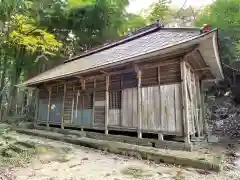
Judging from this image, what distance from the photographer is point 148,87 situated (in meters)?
7.54

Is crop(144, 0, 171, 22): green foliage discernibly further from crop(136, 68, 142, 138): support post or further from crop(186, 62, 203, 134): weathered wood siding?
crop(136, 68, 142, 138): support post

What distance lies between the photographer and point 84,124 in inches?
387

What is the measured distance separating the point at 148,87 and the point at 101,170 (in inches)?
134

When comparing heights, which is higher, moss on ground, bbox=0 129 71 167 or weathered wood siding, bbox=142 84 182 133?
weathered wood siding, bbox=142 84 182 133

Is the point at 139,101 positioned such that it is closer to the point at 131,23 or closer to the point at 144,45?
the point at 144,45

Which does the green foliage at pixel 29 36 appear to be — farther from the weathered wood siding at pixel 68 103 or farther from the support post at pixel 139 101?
the support post at pixel 139 101

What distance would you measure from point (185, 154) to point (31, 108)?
50.5ft

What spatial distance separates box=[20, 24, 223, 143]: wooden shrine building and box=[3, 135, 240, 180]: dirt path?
1469mm

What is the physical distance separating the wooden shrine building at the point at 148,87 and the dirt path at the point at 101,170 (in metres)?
1.47

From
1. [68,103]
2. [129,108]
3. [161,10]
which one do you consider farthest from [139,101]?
[161,10]

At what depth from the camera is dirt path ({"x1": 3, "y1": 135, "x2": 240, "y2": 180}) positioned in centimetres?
474

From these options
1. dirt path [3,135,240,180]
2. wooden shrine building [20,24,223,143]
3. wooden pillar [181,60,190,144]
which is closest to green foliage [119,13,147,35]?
wooden shrine building [20,24,223,143]

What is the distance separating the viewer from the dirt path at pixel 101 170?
4743 millimetres

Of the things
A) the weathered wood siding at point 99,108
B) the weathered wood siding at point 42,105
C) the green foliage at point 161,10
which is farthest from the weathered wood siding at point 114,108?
the green foliage at point 161,10
